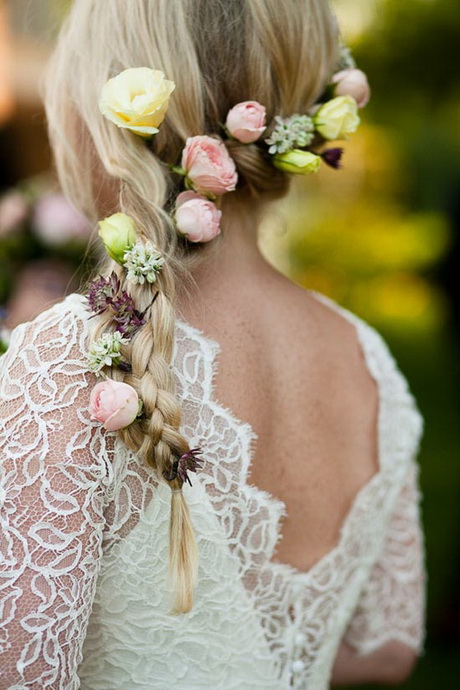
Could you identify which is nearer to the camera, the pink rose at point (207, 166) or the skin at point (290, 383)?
the pink rose at point (207, 166)

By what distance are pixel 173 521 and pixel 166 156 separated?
646 mm

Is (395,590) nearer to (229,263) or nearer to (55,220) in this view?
(229,263)

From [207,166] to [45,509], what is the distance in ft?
2.04

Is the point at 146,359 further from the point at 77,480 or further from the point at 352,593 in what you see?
the point at 352,593

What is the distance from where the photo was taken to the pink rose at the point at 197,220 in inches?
55.0

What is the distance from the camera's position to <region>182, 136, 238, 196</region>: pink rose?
1397mm

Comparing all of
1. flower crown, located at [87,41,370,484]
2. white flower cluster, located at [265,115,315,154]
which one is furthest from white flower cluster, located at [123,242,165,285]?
white flower cluster, located at [265,115,315,154]

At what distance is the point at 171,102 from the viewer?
1425 millimetres

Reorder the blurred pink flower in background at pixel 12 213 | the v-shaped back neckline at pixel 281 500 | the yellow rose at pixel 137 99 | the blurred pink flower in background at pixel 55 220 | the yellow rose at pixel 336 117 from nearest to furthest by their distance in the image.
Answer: the yellow rose at pixel 137 99 → the v-shaped back neckline at pixel 281 500 → the yellow rose at pixel 336 117 → the blurred pink flower in background at pixel 12 213 → the blurred pink flower in background at pixel 55 220

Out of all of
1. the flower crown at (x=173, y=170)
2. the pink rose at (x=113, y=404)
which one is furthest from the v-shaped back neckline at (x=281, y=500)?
the pink rose at (x=113, y=404)

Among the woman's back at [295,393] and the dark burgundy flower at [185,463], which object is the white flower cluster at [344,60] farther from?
the dark burgundy flower at [185,463]

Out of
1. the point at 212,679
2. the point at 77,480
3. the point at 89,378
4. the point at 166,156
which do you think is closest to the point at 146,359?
the point at 89,378

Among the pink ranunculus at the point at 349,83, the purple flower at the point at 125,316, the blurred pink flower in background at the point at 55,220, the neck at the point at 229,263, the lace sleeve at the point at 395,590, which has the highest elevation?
the pink ranunculus at the point at 349,83

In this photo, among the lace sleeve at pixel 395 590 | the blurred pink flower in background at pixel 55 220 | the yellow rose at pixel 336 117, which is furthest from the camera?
the blurred pink flower in background at pixel 55 220
